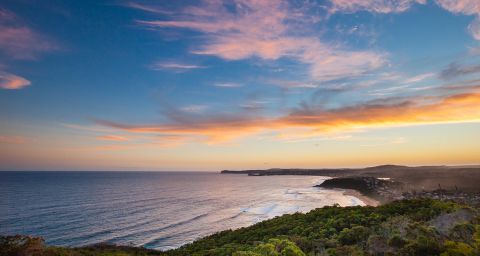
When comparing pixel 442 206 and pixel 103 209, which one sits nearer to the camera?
pixel 442 206

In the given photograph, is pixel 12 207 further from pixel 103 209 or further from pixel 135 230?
pixel 135 230

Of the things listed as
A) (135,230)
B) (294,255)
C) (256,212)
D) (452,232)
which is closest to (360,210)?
(452,232)

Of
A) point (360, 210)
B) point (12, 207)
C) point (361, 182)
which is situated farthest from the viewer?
point (361, 182)

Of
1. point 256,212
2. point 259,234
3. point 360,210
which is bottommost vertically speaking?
point 256,212

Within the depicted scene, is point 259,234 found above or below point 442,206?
below

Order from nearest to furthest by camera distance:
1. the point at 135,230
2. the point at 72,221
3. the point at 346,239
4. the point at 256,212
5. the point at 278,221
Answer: the point at 346,239 < the point at 278,221 < the point at 135,230 < the point at 72,221 < the point at 256,212

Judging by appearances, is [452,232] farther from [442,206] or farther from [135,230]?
[135,230]

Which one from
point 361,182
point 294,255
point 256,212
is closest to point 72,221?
point 256,212
